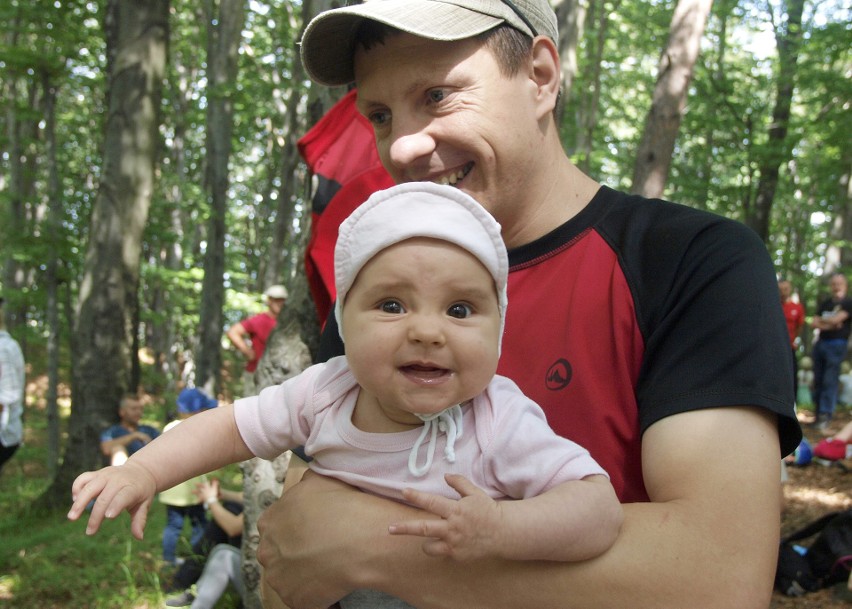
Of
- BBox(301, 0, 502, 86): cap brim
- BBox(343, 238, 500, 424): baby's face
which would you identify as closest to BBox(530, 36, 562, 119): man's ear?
BBox(301, 0, 502, 86): cap brim

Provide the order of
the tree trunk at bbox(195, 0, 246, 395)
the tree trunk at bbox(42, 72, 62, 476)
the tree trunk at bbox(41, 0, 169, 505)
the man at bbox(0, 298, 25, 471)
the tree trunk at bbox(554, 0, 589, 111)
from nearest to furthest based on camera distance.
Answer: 1. the man at bbox(0, 298, 25, 471)
2. the tree trunk at bbox(41, 0, 169, 505)
3. the tree trunk at bbox(554, 0, 589, 111)
4. the tree trunk at bbox(42, 72, 62, 476)
5. the tree trunk at bbox(195, 0, 246, 395)

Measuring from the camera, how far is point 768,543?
1335 mm

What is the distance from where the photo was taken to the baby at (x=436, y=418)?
4.16 ft

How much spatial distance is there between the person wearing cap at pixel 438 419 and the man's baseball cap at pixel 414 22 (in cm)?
47

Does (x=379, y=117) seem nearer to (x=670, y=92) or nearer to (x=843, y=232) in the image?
(x=670, y=92)

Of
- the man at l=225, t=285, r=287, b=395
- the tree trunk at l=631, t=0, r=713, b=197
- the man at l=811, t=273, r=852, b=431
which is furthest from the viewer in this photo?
the man at l=811, t=273, r=852, b=431

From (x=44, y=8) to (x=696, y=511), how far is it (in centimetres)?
1032

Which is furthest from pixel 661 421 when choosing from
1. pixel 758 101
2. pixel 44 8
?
pixel 758 101

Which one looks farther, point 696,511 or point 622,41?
point 622,41

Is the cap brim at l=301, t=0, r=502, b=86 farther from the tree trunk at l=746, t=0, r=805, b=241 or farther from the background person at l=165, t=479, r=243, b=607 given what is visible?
the tree trunk at l=746, t=0, r=805, b=241

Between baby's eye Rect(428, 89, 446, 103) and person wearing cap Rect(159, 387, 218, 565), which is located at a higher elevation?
baby's eye Rect(428, 89, 446, 103)

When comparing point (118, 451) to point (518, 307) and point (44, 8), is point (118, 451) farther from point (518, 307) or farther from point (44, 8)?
point (518, 307)

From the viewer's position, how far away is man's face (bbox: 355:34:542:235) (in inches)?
72.1

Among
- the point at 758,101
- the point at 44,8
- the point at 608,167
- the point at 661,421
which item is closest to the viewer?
the point at 661,421
